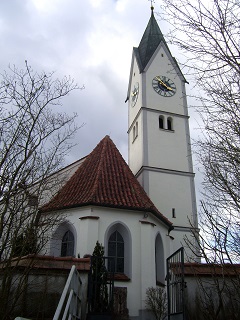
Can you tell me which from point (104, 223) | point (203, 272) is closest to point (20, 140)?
point (203, 272)

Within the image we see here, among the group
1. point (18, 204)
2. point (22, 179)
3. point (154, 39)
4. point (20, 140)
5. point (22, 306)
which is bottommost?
point (22, 306)

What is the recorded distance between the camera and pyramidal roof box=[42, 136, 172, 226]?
44.3ft

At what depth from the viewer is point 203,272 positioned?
8.59 meters

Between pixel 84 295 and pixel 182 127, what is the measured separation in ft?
48.5

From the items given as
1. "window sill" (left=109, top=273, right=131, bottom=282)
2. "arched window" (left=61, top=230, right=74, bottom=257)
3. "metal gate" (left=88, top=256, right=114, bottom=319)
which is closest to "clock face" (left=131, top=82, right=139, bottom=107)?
"arched window" (left=61, top=230, right=74, bottom=257)

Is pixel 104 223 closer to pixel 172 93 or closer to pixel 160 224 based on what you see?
pixel 160 224

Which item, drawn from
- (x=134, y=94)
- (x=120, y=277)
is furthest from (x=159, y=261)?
(x=134, y=94)

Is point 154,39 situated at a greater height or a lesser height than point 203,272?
greater

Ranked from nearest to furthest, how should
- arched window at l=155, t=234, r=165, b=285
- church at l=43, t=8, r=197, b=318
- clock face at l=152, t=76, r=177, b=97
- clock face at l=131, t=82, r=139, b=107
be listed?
church at l=43, t=8, r=197, b=318 → arched window at l=155, t=234, r=165, b=285 → clock face at l=152, t=76, r=177, b=97 → clock face at l=131, t=82, r=139, b=107

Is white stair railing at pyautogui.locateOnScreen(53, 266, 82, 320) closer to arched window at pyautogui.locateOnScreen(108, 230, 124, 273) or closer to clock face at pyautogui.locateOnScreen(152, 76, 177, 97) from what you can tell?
arched window at pyautogui.locateOnScreen(108, 230, 124, 273)

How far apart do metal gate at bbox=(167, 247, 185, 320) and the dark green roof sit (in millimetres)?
17088

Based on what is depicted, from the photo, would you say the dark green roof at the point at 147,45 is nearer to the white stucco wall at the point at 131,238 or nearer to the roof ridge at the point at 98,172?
the roof ridge at the point at 98,172

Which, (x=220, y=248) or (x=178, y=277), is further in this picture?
(x=178, y=277)

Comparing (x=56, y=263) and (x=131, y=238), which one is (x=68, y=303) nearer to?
(x=56, y=263)
